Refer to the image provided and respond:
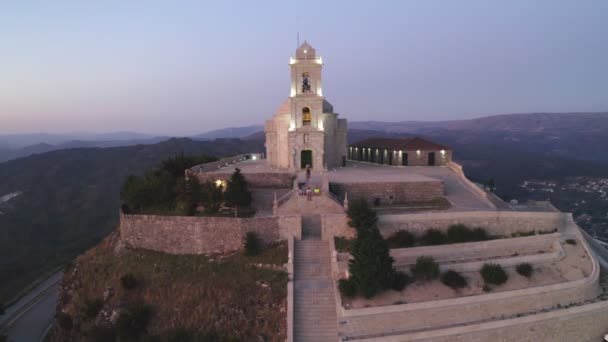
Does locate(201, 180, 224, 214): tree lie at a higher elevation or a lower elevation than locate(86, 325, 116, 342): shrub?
higher

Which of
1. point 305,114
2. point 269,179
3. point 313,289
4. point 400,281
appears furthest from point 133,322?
point 305,114

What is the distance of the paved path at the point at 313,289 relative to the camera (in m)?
17.0

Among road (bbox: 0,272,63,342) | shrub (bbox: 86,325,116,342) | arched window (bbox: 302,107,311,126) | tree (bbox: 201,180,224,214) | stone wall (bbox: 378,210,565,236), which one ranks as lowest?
road (bbox: 0,272,63,342)

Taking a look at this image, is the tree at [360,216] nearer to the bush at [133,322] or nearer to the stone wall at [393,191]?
the stone wall at [393,191]

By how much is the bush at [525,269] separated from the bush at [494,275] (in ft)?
3.51

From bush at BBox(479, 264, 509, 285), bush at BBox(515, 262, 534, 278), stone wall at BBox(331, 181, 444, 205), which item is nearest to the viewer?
bush at BBox(479, 264, 509, 285)

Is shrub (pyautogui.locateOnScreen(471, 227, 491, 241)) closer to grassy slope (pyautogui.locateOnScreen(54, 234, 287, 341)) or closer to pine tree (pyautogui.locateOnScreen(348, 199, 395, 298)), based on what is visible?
pine tree (pyautogui.locateOnScreen(348, 199, 395, 298))

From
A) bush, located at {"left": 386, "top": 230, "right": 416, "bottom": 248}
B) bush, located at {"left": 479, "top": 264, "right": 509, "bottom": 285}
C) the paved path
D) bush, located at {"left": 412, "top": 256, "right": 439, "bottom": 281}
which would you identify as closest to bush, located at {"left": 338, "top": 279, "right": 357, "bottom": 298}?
the paved path

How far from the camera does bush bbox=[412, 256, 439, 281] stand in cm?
1894

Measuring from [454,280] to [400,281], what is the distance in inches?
118

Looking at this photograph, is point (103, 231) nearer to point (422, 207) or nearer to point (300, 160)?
point (300, 160)

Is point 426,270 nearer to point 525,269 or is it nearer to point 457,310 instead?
point 457,310

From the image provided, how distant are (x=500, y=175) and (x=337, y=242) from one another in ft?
232

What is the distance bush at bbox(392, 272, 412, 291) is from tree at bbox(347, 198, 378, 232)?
12.2ft
